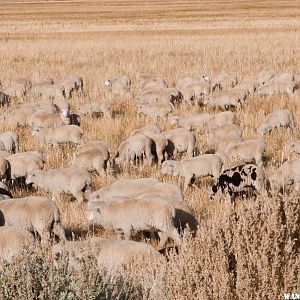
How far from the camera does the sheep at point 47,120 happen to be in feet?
→ 45.9

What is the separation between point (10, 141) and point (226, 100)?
21.9 feet

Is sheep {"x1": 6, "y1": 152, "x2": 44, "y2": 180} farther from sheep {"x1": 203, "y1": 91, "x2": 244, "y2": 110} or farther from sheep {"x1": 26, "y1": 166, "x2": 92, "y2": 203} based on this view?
sheep {"x1": 203, "y1": 91, "x2": 244, "y2": 110}

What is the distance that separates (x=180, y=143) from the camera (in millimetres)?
12148

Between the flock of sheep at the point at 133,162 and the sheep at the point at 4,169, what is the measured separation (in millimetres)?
24

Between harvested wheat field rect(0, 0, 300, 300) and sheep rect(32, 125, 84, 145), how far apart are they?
0.03m

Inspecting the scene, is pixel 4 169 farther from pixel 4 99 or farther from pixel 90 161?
pixel 4 99

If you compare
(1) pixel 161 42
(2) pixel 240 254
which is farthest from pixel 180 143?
(1) pixel 161 42

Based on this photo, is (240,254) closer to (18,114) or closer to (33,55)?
(18,114)

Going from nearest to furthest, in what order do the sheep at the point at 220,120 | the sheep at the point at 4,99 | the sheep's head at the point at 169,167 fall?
the sheep's head at the point at 169,167 < the sheep at the point at 220,120 < the sheep at the point at 4,99

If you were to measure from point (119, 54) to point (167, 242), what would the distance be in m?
25.9

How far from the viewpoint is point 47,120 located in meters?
14.0

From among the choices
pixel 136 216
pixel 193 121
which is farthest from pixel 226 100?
pixel 136 216

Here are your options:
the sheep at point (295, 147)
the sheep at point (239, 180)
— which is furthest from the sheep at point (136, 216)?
the sheep at point (295, 147)

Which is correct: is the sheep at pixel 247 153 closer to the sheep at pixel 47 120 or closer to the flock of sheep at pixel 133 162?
the flock of sheep at pixel 133 162
